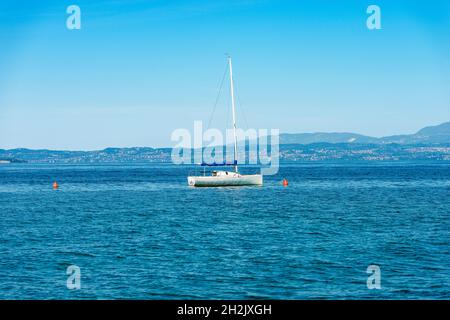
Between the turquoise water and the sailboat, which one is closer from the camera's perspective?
the turquoise water

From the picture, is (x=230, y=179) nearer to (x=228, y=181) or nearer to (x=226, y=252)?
(x=228, y=181)

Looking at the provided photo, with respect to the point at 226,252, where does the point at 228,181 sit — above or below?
above

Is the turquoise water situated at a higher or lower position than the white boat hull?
lower

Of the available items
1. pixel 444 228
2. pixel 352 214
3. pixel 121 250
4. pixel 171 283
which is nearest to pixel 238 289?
pixel 171 283

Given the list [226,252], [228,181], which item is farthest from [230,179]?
[226,252]

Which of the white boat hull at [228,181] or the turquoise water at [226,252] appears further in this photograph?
the white boat hull at [228,181]

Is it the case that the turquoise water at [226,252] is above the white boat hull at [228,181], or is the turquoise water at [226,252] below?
below

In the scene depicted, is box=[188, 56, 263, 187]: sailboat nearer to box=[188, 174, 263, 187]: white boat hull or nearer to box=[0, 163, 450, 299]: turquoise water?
box=[188, 174, 263, 187]: white boat hull

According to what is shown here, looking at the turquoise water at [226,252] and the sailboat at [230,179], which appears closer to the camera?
the turquoise water at [226,252]

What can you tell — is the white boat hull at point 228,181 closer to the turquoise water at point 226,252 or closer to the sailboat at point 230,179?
the sailboat at point 230,179

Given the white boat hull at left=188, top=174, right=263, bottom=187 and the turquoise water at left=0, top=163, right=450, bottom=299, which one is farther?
the white boat hull at left=188, top=174, right=263, bottom=187

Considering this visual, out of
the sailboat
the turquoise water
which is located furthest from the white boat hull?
the turquoise water

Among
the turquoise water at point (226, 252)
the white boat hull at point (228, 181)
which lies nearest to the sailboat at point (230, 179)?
the white boat hull at point (228, 181)
